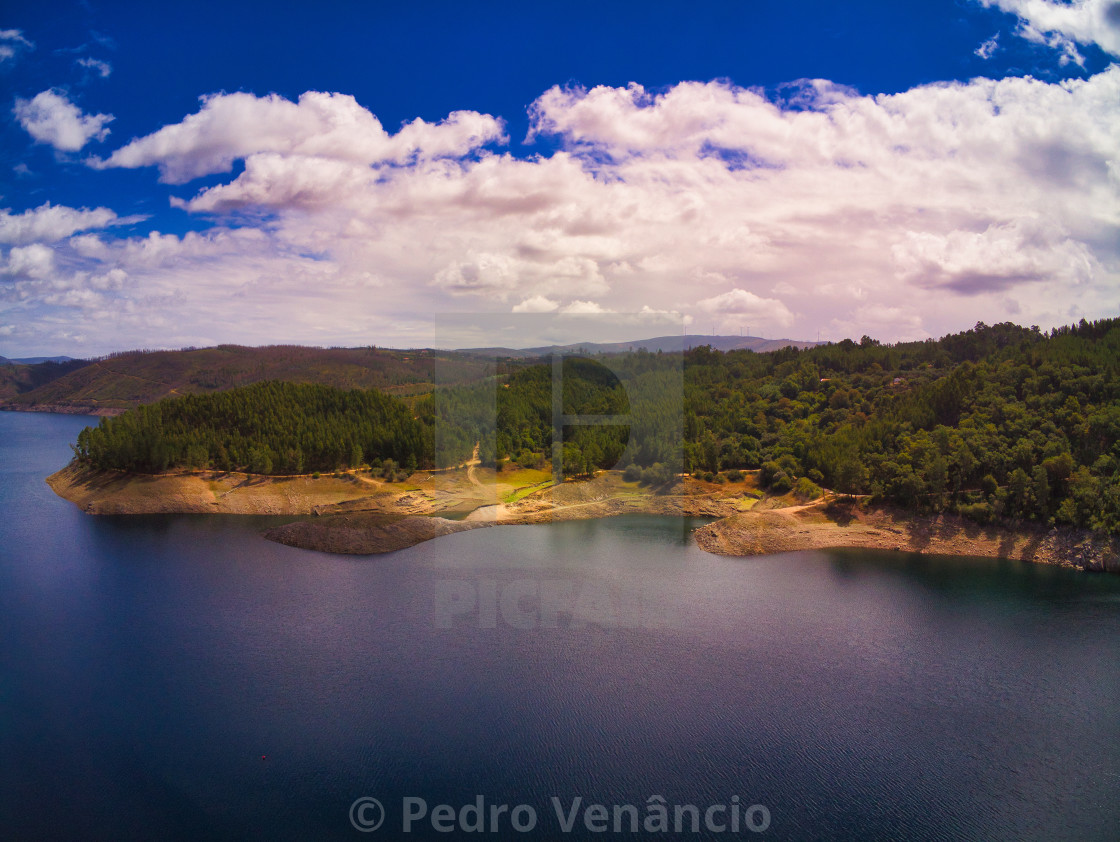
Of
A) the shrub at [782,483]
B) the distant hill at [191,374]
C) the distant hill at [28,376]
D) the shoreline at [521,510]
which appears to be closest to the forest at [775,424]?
the shrub at [782,483]

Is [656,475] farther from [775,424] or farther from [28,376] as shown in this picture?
[28,376]

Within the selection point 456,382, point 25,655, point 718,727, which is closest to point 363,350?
point 456,382

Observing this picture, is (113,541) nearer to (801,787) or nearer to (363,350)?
A: (801,787)

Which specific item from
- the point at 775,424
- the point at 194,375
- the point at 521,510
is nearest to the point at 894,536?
the point at 775,424

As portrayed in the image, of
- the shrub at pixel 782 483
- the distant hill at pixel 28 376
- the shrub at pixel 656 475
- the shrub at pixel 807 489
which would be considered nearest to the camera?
the shrub at pixel 807 489

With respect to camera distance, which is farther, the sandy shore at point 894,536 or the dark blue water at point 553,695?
the sandy shore at point 894,536

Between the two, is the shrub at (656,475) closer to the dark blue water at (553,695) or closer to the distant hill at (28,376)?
the dark blue water at (553,695)

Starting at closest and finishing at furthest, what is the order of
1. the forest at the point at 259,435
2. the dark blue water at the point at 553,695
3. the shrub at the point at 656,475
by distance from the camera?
1. the dark blue water at the point at 553,695
2. the shrub at the point at 656,475
3. the forest at the point at 259,435

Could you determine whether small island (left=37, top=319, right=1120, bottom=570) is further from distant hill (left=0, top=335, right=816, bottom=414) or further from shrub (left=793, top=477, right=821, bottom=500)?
distant hill (left=0, top=335, right=816, bottom=414)
